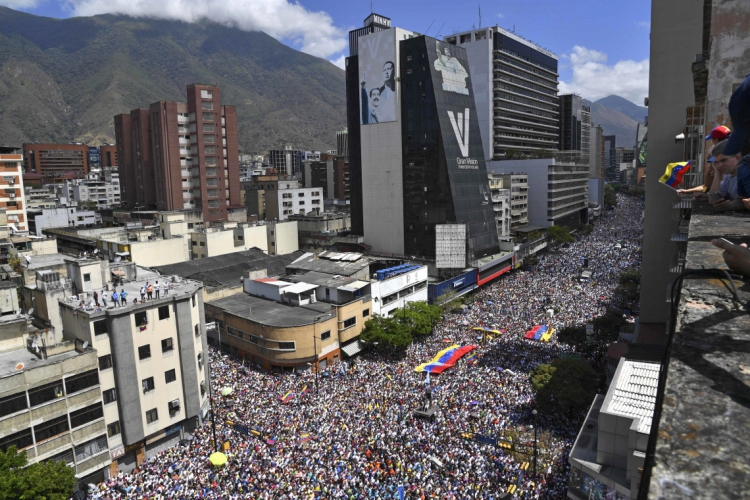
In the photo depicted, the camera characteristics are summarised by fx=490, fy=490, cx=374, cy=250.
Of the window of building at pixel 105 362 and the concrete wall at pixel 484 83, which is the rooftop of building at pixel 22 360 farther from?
the concrete wall at pixel 484 83

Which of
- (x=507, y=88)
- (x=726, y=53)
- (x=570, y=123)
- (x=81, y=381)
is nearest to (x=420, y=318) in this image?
(x=81, y=381)

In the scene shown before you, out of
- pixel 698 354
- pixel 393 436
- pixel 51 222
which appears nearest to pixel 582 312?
pixel 393 436

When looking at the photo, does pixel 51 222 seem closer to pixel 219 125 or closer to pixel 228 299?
pixel 219 125

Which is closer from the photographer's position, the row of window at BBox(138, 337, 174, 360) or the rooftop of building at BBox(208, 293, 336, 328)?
the row of window at BBox(138, 337, 174, 360)

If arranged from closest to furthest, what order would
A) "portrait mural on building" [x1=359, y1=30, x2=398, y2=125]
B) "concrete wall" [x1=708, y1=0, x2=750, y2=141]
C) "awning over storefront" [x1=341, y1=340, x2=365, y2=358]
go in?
"concrete wall" [x1=708, y1=0, x2=750, y2=141], "awning over storefront" [x1=341, y1=340, x2=365, y2=358], "portrait mural on building" [x1=359, y1=30, x2=398, y2=125]

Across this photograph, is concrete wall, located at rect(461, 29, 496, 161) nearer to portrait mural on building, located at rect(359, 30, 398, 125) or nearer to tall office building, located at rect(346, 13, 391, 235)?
tall office building, located at rect(346, 13, 391, 235)

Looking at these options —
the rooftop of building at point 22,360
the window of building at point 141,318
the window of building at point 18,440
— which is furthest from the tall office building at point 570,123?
the window of building at point 18,440

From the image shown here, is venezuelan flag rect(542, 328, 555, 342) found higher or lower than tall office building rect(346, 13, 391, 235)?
lower

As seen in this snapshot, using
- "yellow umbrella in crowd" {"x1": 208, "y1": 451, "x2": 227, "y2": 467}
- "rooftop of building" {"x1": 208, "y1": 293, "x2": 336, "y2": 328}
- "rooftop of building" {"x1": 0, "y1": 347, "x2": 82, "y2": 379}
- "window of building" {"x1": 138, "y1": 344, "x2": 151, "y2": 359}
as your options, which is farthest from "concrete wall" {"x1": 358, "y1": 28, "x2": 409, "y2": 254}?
"rooftop of building" {"x1": 0, "y1": 347, "x2": 82, "y2": 379}

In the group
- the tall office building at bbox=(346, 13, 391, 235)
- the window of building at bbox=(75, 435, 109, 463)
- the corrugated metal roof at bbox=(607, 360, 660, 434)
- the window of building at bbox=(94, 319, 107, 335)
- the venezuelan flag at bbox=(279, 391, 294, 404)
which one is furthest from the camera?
the tall office building at bbox=(346, 13, 391, 235)
